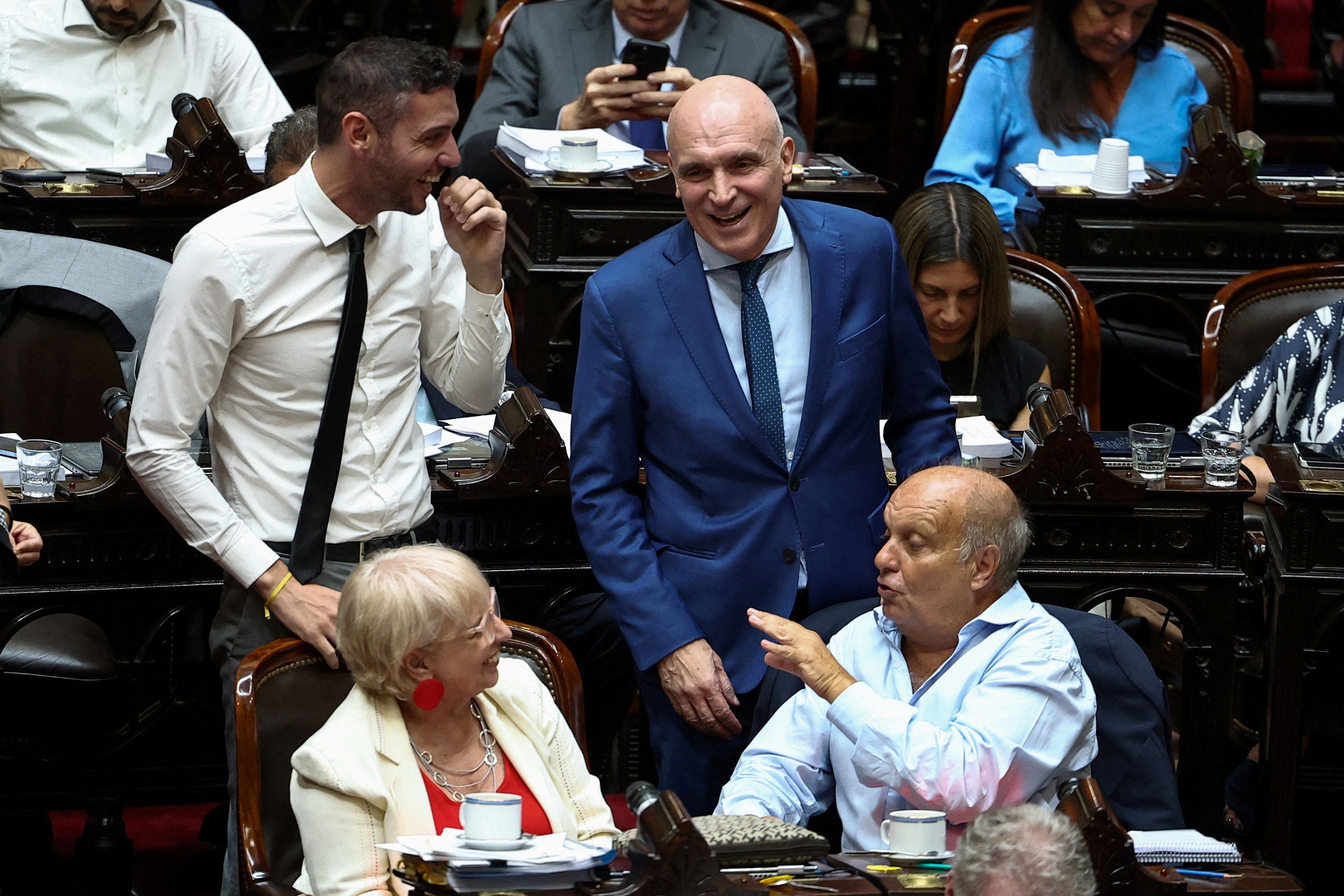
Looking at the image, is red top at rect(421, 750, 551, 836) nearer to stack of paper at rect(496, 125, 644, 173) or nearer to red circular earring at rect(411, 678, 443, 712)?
red circular earring at rect(411, 678, 443, 712)

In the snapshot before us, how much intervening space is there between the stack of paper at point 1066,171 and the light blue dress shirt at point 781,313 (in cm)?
161

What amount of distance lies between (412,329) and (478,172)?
1.83 m

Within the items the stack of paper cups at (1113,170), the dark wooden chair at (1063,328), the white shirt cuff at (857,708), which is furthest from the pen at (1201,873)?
the stack of paper cups at (1113,170)

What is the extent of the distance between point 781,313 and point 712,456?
243 mm

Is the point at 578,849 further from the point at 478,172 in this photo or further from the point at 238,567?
the point at 478,172

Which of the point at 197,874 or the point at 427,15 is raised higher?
the point at 427,15

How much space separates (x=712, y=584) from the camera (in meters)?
2.64

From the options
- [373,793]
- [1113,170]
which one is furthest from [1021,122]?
[373,793]

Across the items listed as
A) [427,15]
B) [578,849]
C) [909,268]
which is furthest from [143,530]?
[427,15]

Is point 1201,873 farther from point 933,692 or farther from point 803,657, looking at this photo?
point 803,657

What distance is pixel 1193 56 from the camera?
485 centimetres

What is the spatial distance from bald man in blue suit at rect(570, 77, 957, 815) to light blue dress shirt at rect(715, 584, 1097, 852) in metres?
0.16

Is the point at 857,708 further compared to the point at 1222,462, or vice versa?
the point at 1222,462

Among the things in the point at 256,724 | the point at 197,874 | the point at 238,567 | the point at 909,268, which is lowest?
the point at 197,874
